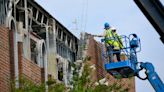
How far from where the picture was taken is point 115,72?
81.7ft

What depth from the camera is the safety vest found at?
2556cm

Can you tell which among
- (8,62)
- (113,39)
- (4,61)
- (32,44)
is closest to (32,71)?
(32,44)

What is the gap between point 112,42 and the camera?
25672mm

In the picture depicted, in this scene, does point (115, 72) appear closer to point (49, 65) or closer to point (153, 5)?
point (49, 65)

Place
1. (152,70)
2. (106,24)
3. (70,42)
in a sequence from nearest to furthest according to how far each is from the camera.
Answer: (152,70)
(106,24)
(70,42)

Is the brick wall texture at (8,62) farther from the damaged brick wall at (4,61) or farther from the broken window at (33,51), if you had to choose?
the broken window at (33,51)

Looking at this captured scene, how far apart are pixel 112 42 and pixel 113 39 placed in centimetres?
13

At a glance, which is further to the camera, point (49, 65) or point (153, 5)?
point (49, 65)

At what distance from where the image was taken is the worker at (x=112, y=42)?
25.5 metres

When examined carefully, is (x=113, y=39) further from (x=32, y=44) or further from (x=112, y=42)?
(x=32, y=44)

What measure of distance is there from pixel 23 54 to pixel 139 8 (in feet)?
28.5

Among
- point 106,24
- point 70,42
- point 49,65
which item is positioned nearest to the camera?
point 106,24

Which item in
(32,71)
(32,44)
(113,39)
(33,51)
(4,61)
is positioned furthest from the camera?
(33,51)

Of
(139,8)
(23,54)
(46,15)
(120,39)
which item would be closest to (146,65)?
(120,39)
